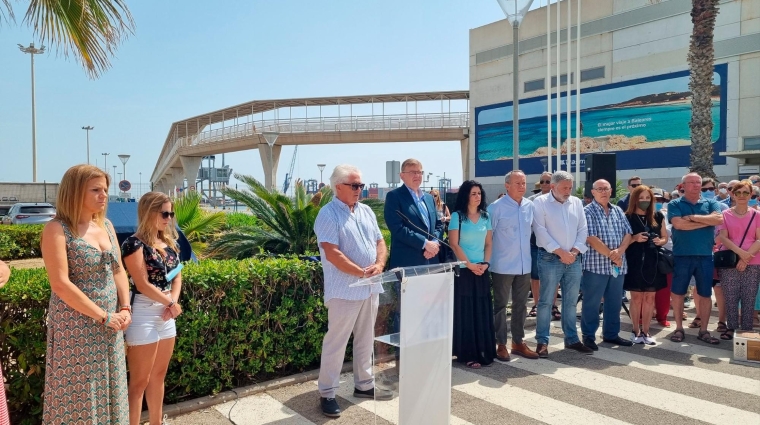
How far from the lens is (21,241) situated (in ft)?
52.7

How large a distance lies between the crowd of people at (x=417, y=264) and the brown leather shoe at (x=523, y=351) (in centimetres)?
1

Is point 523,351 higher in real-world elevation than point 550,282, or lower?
lower

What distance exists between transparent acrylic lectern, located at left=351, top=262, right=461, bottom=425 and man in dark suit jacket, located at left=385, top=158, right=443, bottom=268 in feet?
4.51

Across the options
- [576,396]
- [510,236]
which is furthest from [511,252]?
[576,396]

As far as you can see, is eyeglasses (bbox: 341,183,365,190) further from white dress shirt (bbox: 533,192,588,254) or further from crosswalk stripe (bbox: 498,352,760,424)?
crosswalk stripe (bbox: 498,352,760,424)

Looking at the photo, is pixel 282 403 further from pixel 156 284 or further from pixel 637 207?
pixel 637 207

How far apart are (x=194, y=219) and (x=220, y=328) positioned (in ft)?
14.4

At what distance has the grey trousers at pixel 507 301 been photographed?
19.5 ft

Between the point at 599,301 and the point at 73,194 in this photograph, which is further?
the point at 599,301

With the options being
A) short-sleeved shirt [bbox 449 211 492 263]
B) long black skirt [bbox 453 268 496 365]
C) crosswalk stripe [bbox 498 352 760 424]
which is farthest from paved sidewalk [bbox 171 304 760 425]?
short-sleeved shirt [bbox 449 211 492 263]

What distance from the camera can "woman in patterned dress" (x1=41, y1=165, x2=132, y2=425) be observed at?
3109mm

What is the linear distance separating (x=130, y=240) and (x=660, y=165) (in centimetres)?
2848

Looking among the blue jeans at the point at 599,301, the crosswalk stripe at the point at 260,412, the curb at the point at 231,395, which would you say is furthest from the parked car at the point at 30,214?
the blue jeans at the point at 599,301

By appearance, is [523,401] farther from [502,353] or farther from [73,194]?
[73,194]
